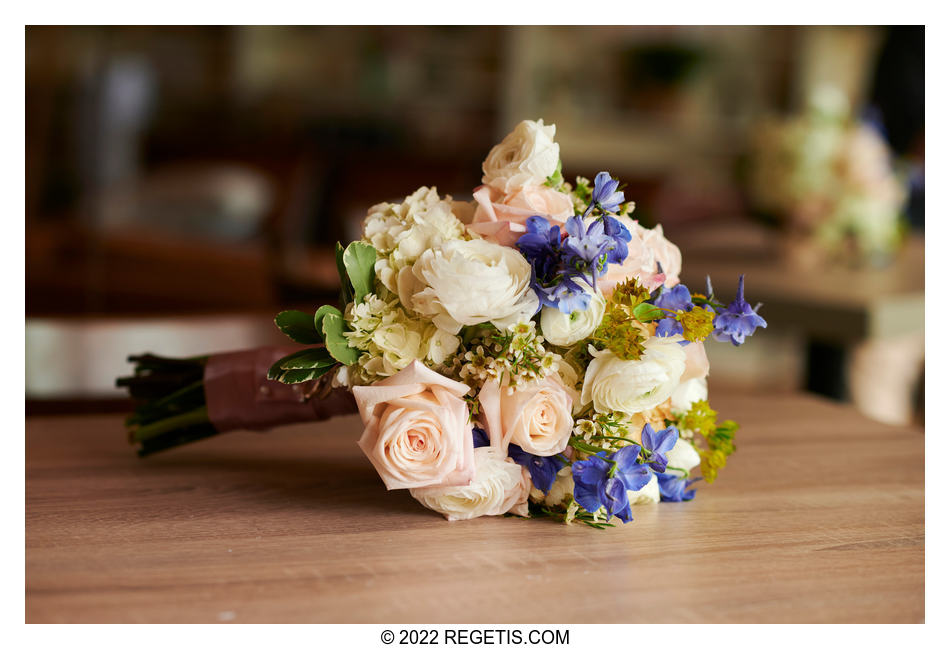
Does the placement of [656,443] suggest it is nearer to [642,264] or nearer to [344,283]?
[642,264]

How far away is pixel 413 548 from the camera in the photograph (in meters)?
0.70

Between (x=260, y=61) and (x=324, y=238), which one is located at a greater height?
(x=260, y=61)

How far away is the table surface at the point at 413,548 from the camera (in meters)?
0.60

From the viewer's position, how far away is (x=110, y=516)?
2.50 ft

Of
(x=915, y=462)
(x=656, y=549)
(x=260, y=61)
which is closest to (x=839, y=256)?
(x=915, y=462)

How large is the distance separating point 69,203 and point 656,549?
251 inches

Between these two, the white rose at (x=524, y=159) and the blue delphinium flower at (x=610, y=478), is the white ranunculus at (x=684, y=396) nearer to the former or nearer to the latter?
the blue delphinium flower at (x=610, y=478)

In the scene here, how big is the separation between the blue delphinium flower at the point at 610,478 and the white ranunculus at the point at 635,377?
35 millimetres

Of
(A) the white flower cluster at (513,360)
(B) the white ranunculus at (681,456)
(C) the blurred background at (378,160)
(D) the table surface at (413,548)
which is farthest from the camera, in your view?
(C) the blurred background at (378,160)

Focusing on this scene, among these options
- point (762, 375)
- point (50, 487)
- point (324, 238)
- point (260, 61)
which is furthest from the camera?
point (260, 61)

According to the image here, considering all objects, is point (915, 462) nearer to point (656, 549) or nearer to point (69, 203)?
point (656, 549)

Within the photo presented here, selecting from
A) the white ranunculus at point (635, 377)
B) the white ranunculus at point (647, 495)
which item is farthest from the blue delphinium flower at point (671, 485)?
the white ranunculus at point (635, 377)

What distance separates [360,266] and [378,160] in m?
3.37

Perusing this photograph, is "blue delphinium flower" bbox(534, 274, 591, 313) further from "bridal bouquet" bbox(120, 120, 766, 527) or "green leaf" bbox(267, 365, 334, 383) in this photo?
"green leaf" bbox(267, 365, 334, 383)
